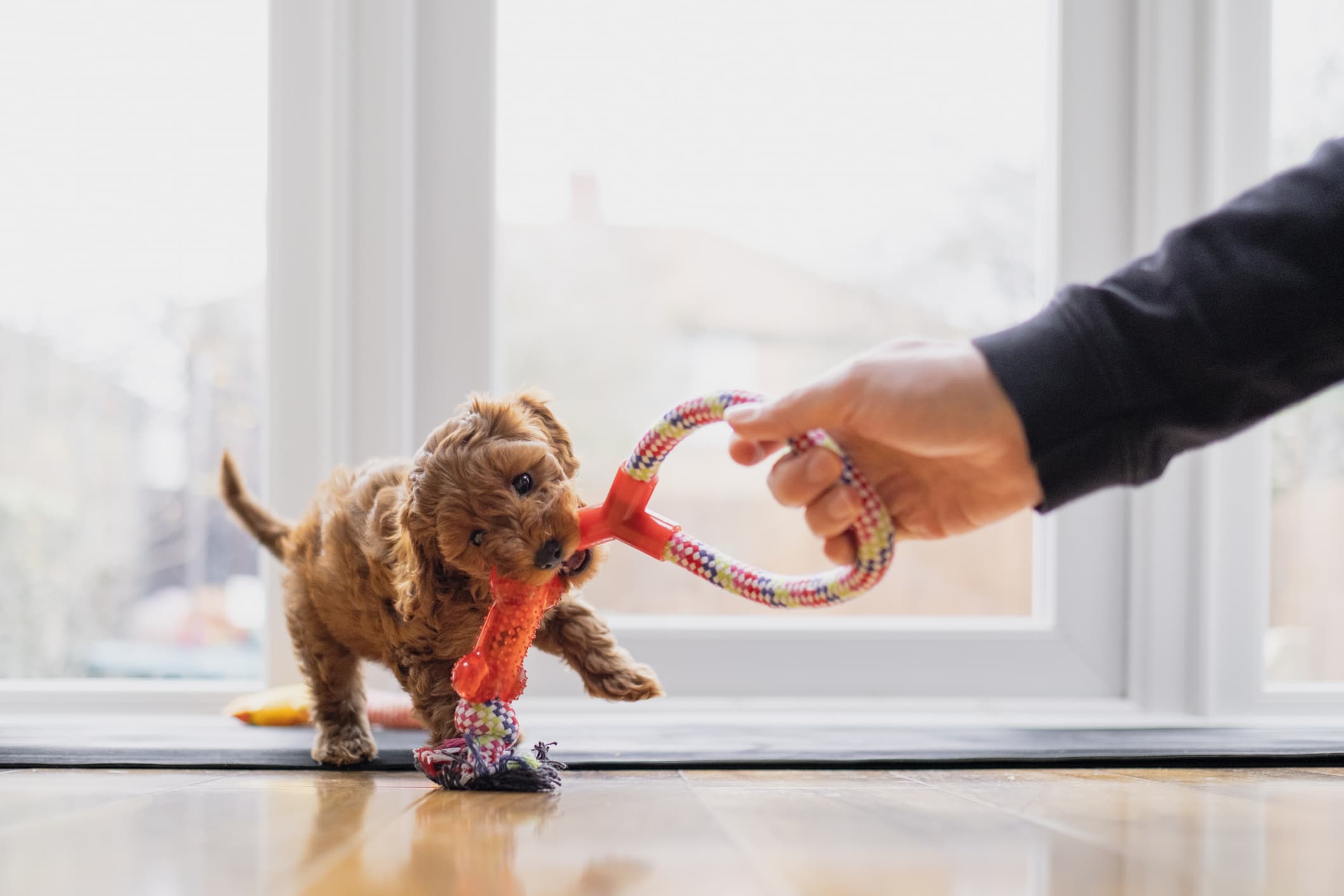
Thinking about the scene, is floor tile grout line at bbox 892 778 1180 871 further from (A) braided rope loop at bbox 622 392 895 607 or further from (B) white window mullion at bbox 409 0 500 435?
(B) white window mullion at bbox 409 0 500 435

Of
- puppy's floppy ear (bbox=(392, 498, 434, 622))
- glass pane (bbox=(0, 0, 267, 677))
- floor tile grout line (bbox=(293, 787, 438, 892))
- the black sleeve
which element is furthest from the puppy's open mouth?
glass pane (bbox=(0, 0, 267, 677))

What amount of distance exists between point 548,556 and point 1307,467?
120 cm

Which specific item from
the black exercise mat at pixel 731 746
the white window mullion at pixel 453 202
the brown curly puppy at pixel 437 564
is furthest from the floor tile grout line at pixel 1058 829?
the white window mullion at pixel 453 202

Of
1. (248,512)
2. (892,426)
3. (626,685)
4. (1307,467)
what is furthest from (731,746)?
(1307,467)

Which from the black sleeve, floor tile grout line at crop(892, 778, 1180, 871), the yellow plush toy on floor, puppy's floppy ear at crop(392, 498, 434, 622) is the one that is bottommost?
the yellow plush toy on floor

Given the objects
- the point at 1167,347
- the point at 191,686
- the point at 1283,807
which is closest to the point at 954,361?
the point at 1167,347

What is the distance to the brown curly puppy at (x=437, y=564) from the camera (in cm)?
78

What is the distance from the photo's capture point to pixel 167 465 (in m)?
1.51

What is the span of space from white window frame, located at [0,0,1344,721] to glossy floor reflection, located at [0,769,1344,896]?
0.46 metres

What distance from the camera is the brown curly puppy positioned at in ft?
2.55

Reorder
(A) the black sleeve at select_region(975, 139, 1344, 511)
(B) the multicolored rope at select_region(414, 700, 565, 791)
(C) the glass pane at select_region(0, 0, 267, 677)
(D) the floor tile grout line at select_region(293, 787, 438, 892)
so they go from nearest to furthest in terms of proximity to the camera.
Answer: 1. (D) the floor tile grout line at select_region(293, 787, 438, 892)
2. (A) the black sleeve at select_region(975, 139, 1344, 511)
3. (B) the multicolored rope at select_region(414, 700, 565, 791)
4. (C) the glass pane at select_region(0, 0, 267, 677)

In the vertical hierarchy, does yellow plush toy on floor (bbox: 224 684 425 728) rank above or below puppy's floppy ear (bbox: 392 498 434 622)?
below

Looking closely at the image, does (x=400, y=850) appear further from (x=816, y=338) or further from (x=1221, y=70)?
(x=1221, y=70)

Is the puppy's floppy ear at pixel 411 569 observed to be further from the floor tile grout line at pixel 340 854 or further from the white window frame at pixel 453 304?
the white window frame at pixel 453 304
